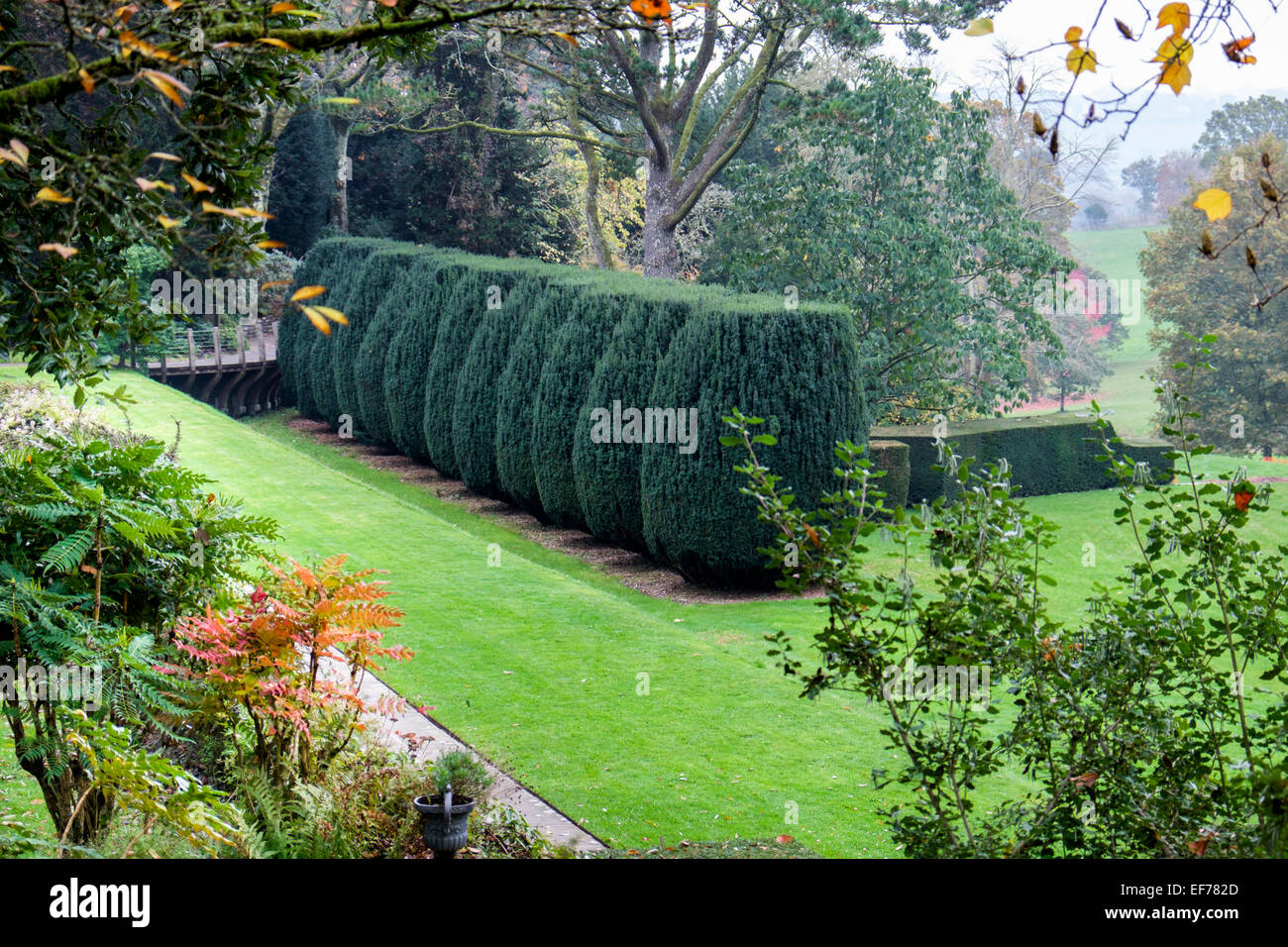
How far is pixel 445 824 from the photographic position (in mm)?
5551

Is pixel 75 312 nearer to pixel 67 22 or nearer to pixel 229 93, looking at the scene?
pixel 229 93

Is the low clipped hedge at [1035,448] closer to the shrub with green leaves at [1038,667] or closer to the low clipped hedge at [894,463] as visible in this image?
the low clipped hedge at [894,463]

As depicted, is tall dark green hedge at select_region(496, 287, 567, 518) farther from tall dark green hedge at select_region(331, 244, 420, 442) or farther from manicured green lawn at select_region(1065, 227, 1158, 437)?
manicured green lawn at select_region(1065, 227, 1158, 437)

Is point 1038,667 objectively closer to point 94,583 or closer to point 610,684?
point 94,583

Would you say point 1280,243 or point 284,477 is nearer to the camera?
point 284,477

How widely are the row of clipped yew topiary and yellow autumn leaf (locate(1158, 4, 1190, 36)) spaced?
21.1 feet

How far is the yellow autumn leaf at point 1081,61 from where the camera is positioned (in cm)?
277

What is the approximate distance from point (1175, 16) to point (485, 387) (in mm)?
16233

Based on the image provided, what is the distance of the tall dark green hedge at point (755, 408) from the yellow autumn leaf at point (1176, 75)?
33.9 ft

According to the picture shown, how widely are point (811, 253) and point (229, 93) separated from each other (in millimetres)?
17491

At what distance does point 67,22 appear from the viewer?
2.75m

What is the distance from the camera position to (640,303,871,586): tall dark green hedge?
1333cm

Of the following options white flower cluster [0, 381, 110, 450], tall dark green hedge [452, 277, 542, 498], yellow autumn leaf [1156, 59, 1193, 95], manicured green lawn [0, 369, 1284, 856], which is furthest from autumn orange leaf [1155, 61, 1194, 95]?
tall dark green hedge [452, 277, 542, 498]
